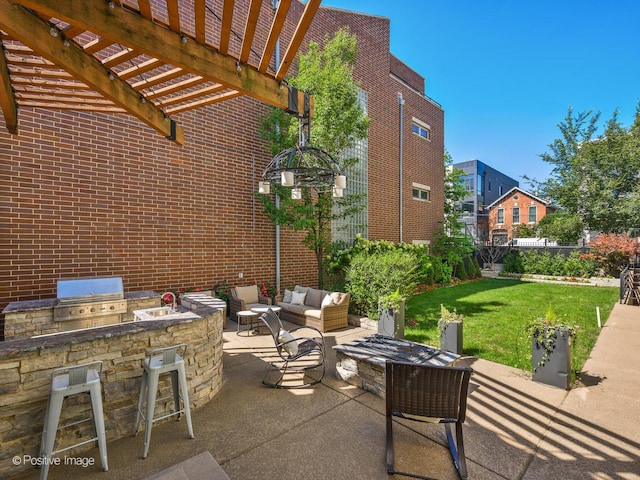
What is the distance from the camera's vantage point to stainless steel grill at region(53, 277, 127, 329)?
4.65 metres

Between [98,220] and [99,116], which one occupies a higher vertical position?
[99,116]

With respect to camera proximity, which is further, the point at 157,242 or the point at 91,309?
the point at 157,242

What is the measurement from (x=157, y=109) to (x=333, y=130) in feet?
13.9

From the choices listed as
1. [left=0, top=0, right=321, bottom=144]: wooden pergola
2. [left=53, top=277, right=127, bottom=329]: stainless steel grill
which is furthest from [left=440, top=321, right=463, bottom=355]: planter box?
[left=53, top=277, right=127, bottom=329]: stainless steel grill

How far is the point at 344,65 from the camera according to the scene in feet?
25.0

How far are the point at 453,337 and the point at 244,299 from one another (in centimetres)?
452

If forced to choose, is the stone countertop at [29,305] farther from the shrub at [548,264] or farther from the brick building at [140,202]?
the shrub at [548,264]

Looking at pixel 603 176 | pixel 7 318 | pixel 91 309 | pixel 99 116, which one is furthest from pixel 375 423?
pixel 603 176

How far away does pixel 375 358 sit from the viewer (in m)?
3.76

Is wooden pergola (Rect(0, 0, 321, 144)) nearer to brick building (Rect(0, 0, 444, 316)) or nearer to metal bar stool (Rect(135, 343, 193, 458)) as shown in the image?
brick building (Rect(0, 0, 444, 316))

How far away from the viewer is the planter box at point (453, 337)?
16.0 ft

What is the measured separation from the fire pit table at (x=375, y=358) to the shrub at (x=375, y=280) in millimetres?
2473

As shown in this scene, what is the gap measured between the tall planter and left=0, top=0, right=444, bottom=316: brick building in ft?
11.8

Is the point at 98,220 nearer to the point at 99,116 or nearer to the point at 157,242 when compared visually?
the point at 157,242
